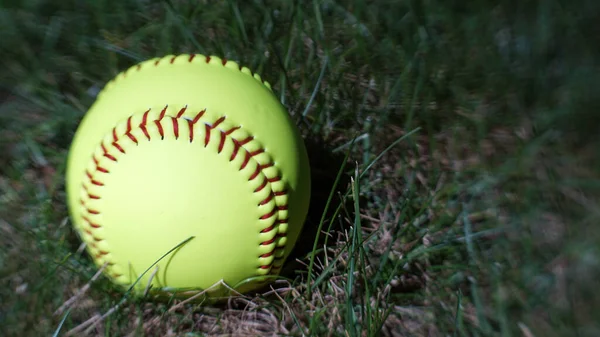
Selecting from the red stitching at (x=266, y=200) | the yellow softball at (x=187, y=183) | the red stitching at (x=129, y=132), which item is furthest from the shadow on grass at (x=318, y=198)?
the red stitching at (x=129, y=132)

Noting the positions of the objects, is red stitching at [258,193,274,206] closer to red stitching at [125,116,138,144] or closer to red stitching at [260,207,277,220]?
red stitching at [260,207,277,220]

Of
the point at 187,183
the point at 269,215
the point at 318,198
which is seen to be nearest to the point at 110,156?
the point at 187,183

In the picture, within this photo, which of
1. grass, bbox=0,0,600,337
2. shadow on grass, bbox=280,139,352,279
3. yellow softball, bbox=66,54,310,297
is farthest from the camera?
shadow on grass, bbox=280,139,352,279

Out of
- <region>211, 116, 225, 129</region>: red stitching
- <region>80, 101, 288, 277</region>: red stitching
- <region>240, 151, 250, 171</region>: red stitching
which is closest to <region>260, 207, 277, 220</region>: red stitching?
<region>80, 101, 288, 277</region>: red stitching

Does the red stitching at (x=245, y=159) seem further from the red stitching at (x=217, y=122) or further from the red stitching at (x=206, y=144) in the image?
the red stitching at (x=217, y=122)

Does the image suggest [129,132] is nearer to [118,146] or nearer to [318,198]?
[118,146]
